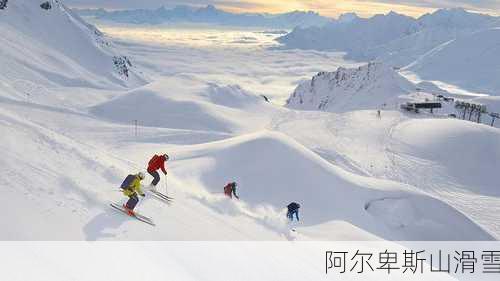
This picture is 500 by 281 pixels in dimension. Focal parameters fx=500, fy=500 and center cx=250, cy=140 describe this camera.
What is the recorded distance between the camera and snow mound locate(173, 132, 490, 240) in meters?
26.8

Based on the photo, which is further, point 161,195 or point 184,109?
point 184,109

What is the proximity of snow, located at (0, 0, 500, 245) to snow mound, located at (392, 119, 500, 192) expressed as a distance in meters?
0.18

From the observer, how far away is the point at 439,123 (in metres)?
65.0

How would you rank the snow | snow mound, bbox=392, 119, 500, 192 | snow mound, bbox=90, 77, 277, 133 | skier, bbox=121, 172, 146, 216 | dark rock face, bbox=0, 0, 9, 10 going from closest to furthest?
the snow
skier, bbox=121, 172, 146, 216
snow mound, bbox=392, 119, 500, 192
snow mound, bbox=90, 77, 277, 133
dark rock face, bbox=0, 0, 9, 10

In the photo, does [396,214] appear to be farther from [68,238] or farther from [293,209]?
[68,238]

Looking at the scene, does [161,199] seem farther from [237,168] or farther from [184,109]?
[184,109]

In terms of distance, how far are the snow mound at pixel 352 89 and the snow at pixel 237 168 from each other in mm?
62676

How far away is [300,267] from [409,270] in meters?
5.32

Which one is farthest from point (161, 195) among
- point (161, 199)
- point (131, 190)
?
point (131, 190)

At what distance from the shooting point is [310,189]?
28281mm

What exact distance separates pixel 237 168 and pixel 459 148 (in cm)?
3718

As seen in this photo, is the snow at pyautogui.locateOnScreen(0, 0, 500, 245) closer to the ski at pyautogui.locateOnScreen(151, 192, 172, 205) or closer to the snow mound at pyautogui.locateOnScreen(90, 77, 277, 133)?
the snow mound at pyautogui.locateOnScreen(90, 77, 277, 133)

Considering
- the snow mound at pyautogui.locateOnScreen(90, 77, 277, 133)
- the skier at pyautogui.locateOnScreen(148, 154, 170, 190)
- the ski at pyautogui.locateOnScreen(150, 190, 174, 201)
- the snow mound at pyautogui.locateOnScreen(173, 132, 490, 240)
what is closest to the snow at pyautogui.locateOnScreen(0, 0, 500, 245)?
the snow mound at pyautogui.locateOnScreen(173, 132, 490, 240)

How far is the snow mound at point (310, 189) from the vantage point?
88.0 ft
